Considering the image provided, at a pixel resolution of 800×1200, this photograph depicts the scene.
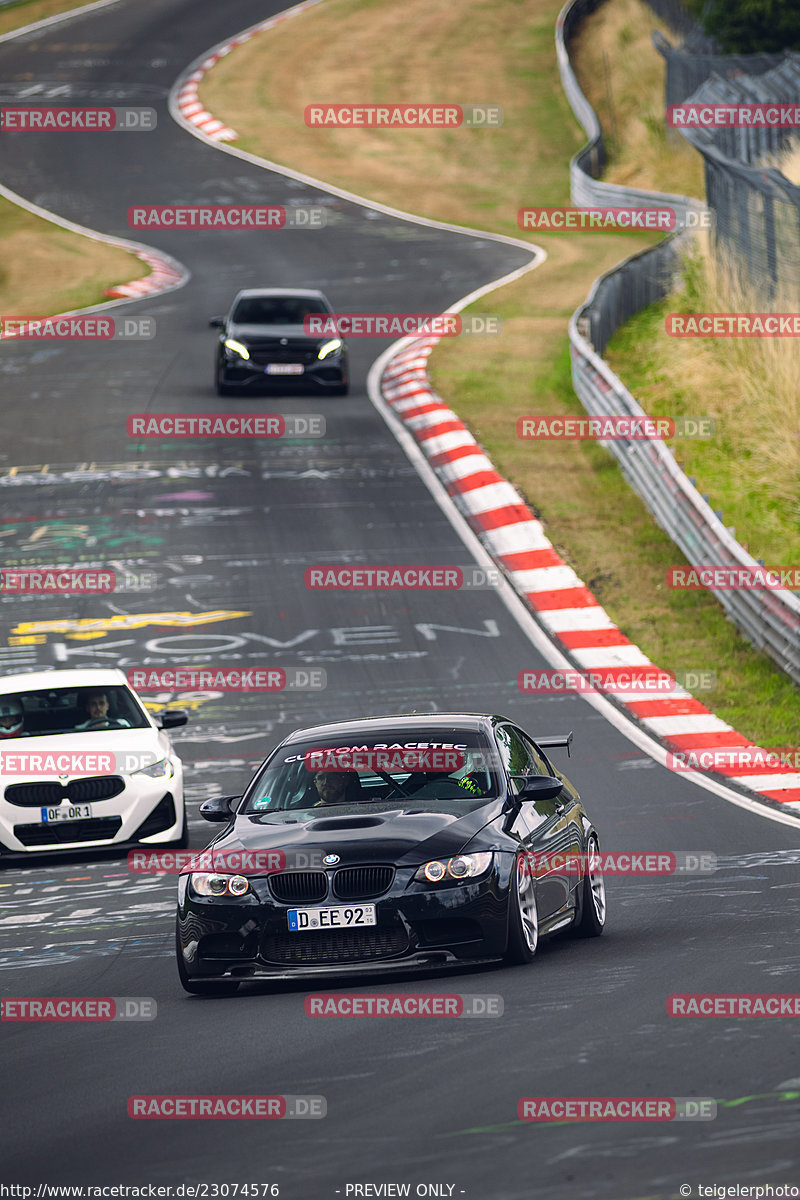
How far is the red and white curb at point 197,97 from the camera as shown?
59.0m

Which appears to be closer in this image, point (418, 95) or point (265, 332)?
point (265, 332)

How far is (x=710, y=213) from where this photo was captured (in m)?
30.7

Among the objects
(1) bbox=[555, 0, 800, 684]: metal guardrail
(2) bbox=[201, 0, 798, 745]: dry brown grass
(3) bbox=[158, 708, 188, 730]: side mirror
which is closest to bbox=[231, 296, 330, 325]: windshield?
(2) bbox=[201, 0, 798, 745]: dry brown grass

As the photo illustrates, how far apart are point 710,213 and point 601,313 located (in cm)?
237

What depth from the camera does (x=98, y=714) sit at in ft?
51.4

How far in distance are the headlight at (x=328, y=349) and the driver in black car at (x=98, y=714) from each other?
1567 cm

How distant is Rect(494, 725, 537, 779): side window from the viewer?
1035 centimetres

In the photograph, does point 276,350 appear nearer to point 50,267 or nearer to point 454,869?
point 50,267

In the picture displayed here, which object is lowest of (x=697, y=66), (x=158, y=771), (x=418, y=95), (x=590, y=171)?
(x=418, y=95)

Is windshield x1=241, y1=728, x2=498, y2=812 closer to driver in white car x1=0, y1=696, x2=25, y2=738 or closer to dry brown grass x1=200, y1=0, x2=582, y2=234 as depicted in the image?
driver in white car x1=0, y1=696, x2=25, y2=738

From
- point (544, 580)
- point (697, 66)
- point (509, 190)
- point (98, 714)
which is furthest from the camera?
point (509, 190)

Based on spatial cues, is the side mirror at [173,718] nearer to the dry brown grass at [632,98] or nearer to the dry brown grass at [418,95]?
the dry brown grass at [632,98]

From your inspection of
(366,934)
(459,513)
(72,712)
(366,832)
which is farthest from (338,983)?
(459,513)

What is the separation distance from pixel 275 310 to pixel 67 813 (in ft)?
58.8
